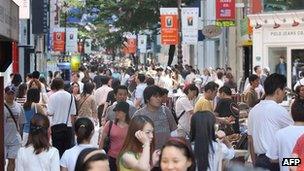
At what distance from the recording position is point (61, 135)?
45.8 feet

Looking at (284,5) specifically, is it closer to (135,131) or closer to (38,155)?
(38,155)

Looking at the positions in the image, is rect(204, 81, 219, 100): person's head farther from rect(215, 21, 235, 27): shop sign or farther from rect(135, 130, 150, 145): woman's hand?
rect(215, 21, 235, 27): shop sign

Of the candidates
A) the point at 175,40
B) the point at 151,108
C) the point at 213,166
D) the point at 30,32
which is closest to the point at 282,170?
the point at 213,166

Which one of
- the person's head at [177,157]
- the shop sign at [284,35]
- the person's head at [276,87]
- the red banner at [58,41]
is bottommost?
the person's head at [177,157]

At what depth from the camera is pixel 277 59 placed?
105ft

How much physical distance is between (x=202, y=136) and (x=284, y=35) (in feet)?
76.8

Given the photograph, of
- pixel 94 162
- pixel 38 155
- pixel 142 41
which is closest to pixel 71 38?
pixel 142 41

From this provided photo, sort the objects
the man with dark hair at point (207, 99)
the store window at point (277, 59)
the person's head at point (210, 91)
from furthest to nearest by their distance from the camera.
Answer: the store window at point (277, 59)
the person's head at point (210, 91)
the man with dark hair at point (207, 99)

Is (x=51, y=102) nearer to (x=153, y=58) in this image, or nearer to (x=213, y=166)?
(x=213, y=166)

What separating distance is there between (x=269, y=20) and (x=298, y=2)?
168 cm

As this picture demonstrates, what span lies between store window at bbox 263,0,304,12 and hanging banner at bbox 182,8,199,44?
10.8ft

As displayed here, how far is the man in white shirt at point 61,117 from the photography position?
1391 centimetres

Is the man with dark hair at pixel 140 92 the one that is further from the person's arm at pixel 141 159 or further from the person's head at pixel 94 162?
the person's head at pixel 94 162

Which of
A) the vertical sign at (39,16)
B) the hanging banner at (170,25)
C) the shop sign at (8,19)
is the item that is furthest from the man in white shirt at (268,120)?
the vertical sign at (39,16)
